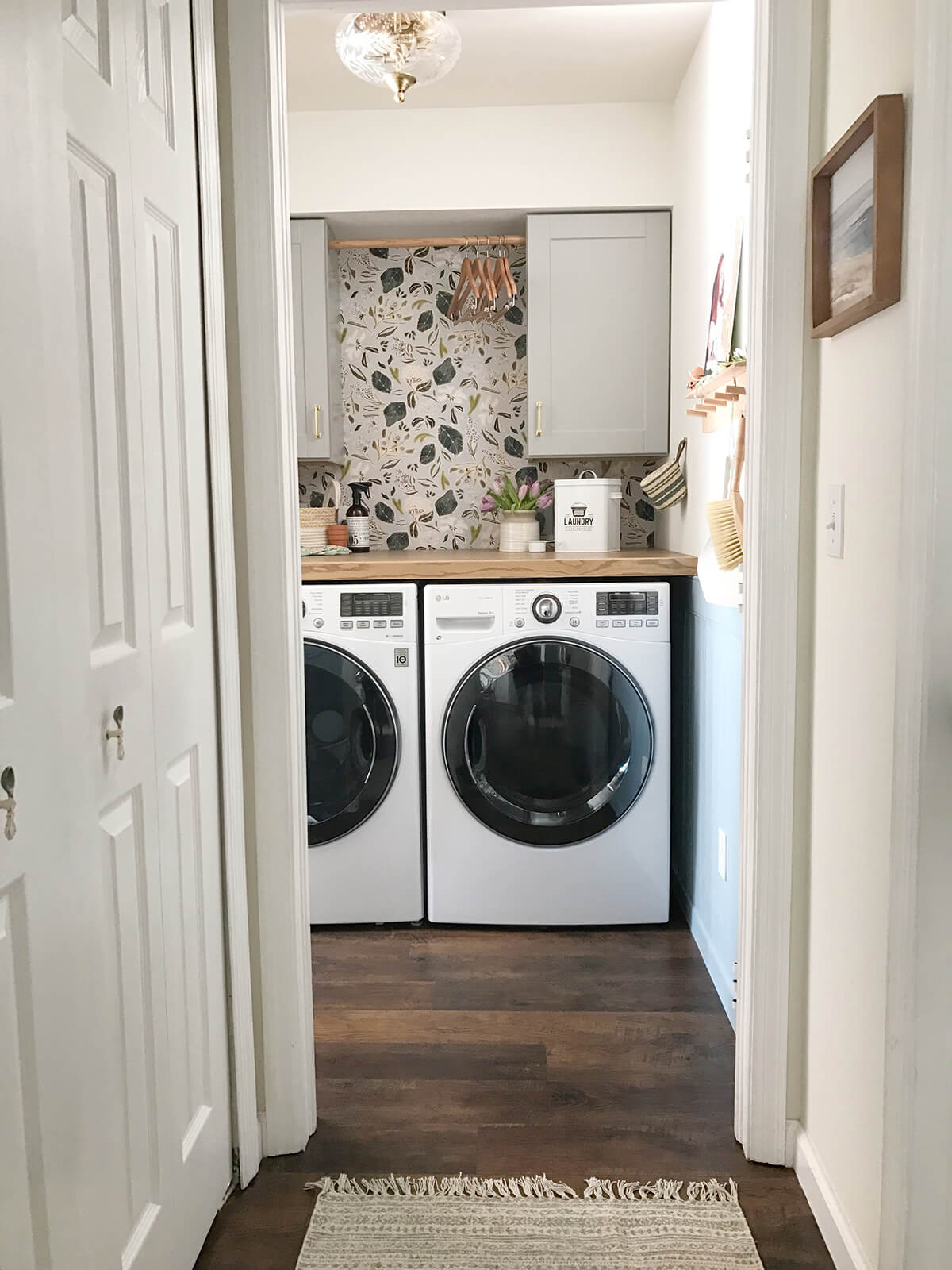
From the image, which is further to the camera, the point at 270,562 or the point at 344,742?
the point at 344,742

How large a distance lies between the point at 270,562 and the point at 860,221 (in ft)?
3.52

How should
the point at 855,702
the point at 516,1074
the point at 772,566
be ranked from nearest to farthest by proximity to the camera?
the point at 855,702
the point at 772,566
the point at 516,1074

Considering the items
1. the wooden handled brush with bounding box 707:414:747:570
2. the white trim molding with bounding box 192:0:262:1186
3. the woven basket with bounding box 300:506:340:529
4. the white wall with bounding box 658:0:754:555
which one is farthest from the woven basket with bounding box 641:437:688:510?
the white trim molding with bounding box 192:0:262:1186

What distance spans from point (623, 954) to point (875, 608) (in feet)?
5.45

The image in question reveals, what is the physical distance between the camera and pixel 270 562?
1.82 metres

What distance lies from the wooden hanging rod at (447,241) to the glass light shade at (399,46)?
3.66 ft

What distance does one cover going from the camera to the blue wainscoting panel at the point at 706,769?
2.45 meters

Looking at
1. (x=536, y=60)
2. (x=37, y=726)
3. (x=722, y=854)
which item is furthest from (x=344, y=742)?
(x=536, y=60)

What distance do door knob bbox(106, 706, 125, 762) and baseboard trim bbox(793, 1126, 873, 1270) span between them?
126 cm

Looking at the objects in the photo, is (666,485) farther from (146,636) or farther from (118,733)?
(118,733)

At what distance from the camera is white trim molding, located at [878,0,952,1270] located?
1197 millimetres

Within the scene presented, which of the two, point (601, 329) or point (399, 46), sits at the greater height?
point (399, 46)

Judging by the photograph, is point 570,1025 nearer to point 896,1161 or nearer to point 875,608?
point 896,1161

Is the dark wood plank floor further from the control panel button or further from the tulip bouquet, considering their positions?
the tulip bouquet
